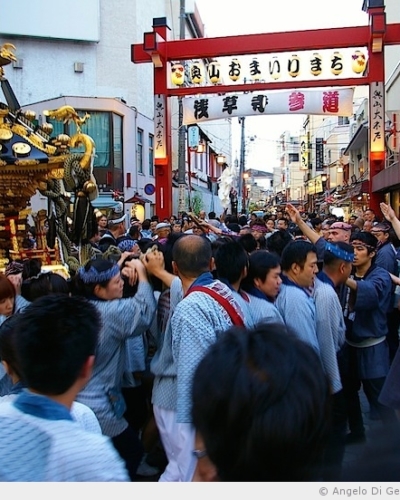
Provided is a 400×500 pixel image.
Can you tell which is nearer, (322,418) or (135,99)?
(322,418)

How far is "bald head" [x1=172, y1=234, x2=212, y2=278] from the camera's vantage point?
11.0 ft

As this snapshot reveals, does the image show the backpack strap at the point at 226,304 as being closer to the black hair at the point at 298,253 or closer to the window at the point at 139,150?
the black hair at the point at 298,253

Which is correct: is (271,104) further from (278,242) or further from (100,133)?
(278,242)

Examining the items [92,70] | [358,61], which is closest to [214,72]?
[358,61]

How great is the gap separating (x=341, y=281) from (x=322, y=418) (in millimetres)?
3072

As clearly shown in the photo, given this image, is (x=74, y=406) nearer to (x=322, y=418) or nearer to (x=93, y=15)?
(x=322, y=418)

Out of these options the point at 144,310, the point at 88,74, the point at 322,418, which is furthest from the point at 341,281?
the point at 88,74

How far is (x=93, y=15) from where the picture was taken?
83.2 feet

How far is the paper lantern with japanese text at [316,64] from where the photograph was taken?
1703 centimetres

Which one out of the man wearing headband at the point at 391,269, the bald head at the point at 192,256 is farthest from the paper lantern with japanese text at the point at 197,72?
the bald head at the point at 192,256

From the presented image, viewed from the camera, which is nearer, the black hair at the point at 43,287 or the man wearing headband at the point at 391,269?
the black hair at the point at 43,287

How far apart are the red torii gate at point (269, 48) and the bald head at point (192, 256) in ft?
48.4

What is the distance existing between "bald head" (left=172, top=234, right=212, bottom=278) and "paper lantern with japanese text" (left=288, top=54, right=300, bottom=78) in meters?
15.1

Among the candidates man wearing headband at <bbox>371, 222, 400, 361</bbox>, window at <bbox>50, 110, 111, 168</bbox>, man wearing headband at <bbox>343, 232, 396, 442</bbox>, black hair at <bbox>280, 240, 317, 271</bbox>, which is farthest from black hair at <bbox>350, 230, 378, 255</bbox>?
window at <bbox>50, 110, 111, 168</bbox>
